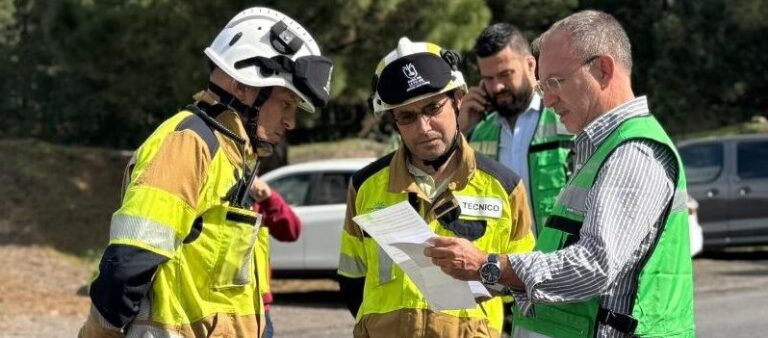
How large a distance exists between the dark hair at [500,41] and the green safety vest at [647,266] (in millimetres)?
2737

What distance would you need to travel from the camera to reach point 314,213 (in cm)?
1365

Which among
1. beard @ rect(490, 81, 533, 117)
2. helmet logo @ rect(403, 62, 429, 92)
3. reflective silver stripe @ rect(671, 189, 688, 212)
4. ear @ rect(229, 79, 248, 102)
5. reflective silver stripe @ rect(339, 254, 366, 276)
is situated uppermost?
beard @ rect(490, 81, 533, 117)

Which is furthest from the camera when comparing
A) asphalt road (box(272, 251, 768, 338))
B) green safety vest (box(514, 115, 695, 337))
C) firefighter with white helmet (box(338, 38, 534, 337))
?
asphalt road (box(272, 251, 768, 338))

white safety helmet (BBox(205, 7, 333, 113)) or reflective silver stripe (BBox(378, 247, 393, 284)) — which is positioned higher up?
white safety helmet (BBox(205, 7, 333, 113))

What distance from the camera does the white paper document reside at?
3.54 m

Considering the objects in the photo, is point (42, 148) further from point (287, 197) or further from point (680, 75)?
point (680, 75)

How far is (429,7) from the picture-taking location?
17750 millimetres

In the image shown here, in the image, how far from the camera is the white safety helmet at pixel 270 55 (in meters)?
3.72

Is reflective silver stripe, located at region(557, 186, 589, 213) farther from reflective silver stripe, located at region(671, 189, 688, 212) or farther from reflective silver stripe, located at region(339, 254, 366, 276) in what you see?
reflective silver stripe, located at region(339, 254, 366, 276)

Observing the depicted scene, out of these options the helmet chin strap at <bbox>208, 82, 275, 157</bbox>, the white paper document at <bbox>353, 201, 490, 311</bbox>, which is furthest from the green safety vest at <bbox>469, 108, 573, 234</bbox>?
the helmet chin strap at <bbox>208, 82, 275, 157</bbox>

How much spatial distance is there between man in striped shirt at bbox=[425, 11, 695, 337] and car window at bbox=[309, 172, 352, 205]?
34.0ft

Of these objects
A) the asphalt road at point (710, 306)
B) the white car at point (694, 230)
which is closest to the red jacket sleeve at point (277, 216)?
the asphalt road at point (710, 306)

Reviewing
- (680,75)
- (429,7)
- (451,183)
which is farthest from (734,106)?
(451,183)

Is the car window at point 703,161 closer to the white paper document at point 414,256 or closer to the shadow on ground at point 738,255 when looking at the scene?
the shadow on ground at point 738,255
